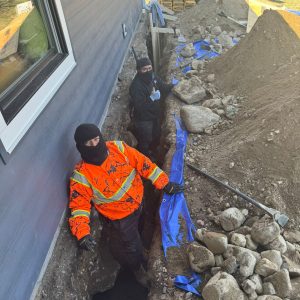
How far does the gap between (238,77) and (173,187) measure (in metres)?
3.09

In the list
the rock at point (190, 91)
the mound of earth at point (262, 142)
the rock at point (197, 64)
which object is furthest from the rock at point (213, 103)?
the rock at point (197, 64)

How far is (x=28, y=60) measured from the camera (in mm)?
3055

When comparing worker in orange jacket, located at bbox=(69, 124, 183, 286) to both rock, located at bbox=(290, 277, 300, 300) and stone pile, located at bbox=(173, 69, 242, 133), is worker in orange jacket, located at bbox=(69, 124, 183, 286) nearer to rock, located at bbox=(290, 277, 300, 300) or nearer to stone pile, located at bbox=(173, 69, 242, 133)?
stone pile, located at bbox=(173, 69, 242, 133)

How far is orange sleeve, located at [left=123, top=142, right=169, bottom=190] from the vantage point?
3.69 meters

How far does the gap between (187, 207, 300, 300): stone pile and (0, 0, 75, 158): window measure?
2.03m

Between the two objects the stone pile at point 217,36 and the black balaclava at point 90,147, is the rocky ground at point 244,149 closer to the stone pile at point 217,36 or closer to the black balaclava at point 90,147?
the black balaclava at point 90,147

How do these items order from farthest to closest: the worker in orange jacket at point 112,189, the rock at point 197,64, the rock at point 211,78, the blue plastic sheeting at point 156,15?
the blue plastic sheeting at point 156,15
the rock at point 197,64
the rock at point 211,78
the worker in orange jacket at point 112,189

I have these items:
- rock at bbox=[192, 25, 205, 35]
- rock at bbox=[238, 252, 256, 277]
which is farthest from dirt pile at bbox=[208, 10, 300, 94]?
rock at bbox=[238, 252, 256, 277]

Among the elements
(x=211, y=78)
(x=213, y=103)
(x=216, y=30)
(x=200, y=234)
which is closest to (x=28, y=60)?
(x=200, y=234)

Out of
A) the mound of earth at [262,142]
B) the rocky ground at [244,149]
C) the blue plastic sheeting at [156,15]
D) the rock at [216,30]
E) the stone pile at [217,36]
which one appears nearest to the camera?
the rocky ground at [244,149]

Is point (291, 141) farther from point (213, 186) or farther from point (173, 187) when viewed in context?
point (173, 187)

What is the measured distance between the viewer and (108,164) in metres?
3.40

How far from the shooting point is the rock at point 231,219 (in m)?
3.46

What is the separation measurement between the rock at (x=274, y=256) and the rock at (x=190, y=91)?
3522mm
